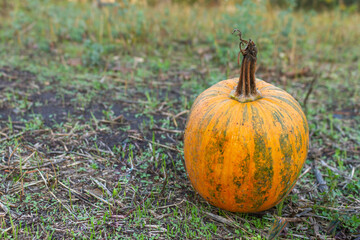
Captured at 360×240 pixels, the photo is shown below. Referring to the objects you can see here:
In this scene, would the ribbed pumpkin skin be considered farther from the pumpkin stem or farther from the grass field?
the grass field

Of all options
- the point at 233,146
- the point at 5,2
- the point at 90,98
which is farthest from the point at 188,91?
the point at 5,2

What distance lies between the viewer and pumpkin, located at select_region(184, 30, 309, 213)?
2.40 m

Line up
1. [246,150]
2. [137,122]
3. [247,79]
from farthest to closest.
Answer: [137,122] → [247,79] → [246,150]

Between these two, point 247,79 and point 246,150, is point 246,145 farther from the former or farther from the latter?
point 247,79

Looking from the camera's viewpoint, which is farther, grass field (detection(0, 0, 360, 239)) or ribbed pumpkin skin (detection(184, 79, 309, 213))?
grass field (detection(0, 0, 360, 239))

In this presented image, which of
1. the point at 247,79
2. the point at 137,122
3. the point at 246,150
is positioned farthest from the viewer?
the point at 137,122

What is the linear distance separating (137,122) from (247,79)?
1765mm

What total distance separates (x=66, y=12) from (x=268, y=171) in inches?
279

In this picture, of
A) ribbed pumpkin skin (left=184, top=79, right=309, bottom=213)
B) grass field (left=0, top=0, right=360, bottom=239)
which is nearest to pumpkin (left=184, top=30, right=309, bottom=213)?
ribbed pumpkin skin (left=184, top=79, right=309, bottom=213)

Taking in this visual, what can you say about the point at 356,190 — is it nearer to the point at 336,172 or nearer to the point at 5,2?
the point at 336,172

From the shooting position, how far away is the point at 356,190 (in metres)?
3.11

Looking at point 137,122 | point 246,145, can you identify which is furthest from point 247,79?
point 137,122

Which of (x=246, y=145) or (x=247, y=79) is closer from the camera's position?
(x=246, y=145)

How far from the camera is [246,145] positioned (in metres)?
2.38
